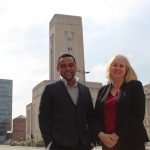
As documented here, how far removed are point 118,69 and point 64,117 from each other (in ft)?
3.15

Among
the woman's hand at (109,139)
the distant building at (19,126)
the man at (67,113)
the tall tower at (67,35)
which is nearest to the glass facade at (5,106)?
the distant building at (19,126)

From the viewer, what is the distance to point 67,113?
5.28 m

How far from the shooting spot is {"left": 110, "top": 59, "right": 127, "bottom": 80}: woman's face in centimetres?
554

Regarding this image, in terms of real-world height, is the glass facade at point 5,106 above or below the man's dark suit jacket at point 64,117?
above

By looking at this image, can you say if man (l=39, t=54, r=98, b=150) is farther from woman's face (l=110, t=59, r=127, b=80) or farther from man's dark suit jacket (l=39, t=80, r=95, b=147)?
woman's face (l=110, t=59, r=127, b=80)

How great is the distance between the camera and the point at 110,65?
561cm

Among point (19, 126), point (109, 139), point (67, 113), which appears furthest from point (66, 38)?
point (109, 139)

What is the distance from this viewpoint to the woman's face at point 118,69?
5539 mm

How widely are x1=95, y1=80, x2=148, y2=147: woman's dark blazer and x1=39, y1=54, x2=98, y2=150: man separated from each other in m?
0.20

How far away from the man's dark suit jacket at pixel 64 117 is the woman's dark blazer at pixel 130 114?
0.61 ft

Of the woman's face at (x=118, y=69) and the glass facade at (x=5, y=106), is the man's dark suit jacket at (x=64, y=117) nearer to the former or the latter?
the woman's face at (x=118, y=69)

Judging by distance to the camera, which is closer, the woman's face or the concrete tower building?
the woman's face

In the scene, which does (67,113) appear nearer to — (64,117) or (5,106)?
(64,117)

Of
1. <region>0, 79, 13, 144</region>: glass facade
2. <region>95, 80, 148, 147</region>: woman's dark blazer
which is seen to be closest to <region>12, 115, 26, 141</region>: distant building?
<region>0, 79, 13, 144</region>: glass facade
